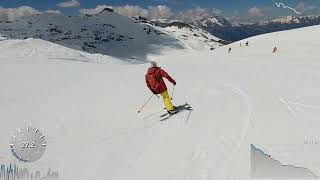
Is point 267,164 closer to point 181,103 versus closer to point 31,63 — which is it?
point 181,103

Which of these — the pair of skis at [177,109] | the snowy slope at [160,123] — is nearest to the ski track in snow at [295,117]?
the snowy slope at [160,123]

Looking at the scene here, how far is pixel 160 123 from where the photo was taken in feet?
42.4

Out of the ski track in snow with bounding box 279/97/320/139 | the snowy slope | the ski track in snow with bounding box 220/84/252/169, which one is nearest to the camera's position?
the snowy slope

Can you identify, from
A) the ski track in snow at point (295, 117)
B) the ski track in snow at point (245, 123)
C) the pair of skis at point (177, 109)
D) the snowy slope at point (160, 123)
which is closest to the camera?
the snowy slope at point (160, 123)

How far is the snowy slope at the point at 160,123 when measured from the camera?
9195 mm

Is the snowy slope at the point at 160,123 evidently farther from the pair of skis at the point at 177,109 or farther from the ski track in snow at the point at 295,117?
the pair of skis at the point at 177,109

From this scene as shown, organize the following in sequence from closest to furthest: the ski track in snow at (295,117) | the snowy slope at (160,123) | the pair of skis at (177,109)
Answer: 1. the snowy slope at (160,123)
2. the ski track in snow at (295,117)
3. the pair of skis at (177,109)

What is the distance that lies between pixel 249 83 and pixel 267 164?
451 inches

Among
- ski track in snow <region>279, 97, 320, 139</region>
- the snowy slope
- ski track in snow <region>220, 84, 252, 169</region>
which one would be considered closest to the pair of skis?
the snowy slope

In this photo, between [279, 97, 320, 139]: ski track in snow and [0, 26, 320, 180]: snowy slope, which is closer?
[0, 26, 320, 180]: snowy slope

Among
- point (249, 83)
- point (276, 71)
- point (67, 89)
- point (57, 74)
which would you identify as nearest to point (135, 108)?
point (67, 89)

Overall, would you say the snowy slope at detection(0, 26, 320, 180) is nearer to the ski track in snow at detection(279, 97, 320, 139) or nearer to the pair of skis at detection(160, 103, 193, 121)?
the ski track in snow at detection(279, 97, 320, 139)

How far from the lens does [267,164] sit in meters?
9.22

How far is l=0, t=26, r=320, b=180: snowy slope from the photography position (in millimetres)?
9195
